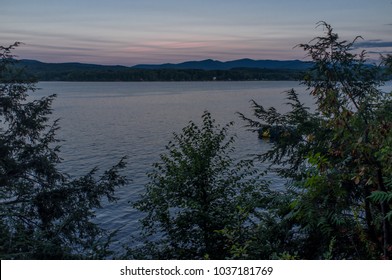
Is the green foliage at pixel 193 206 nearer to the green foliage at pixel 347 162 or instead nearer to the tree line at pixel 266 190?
the tree line at pixel 266 190

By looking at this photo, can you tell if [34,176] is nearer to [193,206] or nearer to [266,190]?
[193,206]

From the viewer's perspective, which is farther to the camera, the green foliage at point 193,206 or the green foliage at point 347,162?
the green foliage at point 193,206

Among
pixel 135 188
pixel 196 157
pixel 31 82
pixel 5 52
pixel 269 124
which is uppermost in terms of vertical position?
pixel 5 52

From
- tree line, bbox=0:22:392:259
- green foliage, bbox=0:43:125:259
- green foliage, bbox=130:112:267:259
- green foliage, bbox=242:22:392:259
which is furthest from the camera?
green foliage, bbox=0:43:125:259

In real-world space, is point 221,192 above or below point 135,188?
above

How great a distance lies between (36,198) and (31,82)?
4728mm

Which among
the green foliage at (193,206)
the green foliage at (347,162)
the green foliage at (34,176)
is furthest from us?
the green foliage at (34,176)

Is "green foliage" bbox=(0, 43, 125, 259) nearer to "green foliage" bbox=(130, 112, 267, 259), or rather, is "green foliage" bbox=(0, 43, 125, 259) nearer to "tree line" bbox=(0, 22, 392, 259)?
"tree line" bbox=(0, 22, 392, 259)

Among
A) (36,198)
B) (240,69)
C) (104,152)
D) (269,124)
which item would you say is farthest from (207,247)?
(240,69)

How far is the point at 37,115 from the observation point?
16.5 meters

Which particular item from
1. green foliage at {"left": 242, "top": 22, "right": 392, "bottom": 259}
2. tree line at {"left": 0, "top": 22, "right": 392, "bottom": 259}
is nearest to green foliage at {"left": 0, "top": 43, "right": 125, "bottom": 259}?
tree line at {"left": 0, "top": 22, "right": 392, "bottom": 259}

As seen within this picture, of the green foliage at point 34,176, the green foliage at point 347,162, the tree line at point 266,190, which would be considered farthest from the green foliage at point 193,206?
the green foliage at point 347,162

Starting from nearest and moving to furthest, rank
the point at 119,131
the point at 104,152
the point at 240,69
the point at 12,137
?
the point at 12,137, the point at 104,152, the point at 119,131, the point at 240,69
